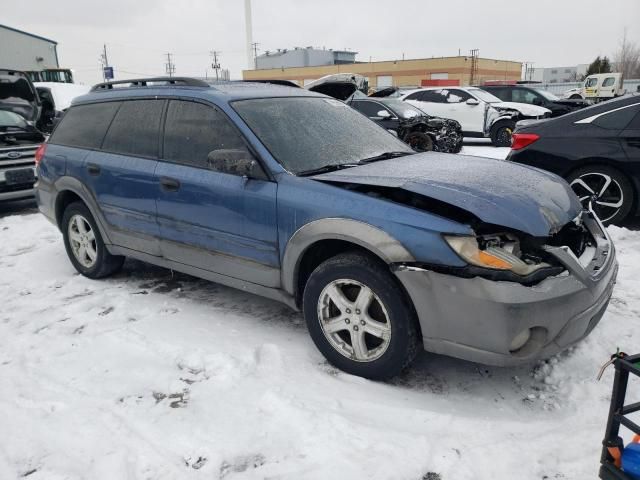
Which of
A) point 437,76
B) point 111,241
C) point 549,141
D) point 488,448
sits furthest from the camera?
point 437,76

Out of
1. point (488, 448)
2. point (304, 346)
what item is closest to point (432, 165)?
point (304, 346)

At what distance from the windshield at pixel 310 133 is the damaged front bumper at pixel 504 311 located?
113 centimetres

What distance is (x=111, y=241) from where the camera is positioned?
14.6ft

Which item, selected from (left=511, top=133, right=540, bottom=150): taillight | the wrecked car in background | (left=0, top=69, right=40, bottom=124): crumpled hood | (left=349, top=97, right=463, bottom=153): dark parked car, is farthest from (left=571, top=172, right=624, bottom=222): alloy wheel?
(left=0, top=69, right=40, bottom=124): crumpled hood

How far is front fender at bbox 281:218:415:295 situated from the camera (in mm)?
2686

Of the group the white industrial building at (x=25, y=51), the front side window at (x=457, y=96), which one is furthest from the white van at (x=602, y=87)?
the white industrial building at (x=25, y=51)

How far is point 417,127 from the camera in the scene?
11.4 metres

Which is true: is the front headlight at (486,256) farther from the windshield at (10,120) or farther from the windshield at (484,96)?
the windshield at (484,96)

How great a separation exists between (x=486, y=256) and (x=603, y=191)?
381 centimetres

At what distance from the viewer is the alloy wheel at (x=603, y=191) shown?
5.48 metres

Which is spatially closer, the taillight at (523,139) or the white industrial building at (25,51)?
the taillight at (523,139)

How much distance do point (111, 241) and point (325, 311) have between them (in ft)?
7.76

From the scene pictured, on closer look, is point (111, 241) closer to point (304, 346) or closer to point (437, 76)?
point (304, 346)

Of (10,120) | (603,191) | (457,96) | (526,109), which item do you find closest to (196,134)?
(603,191)
